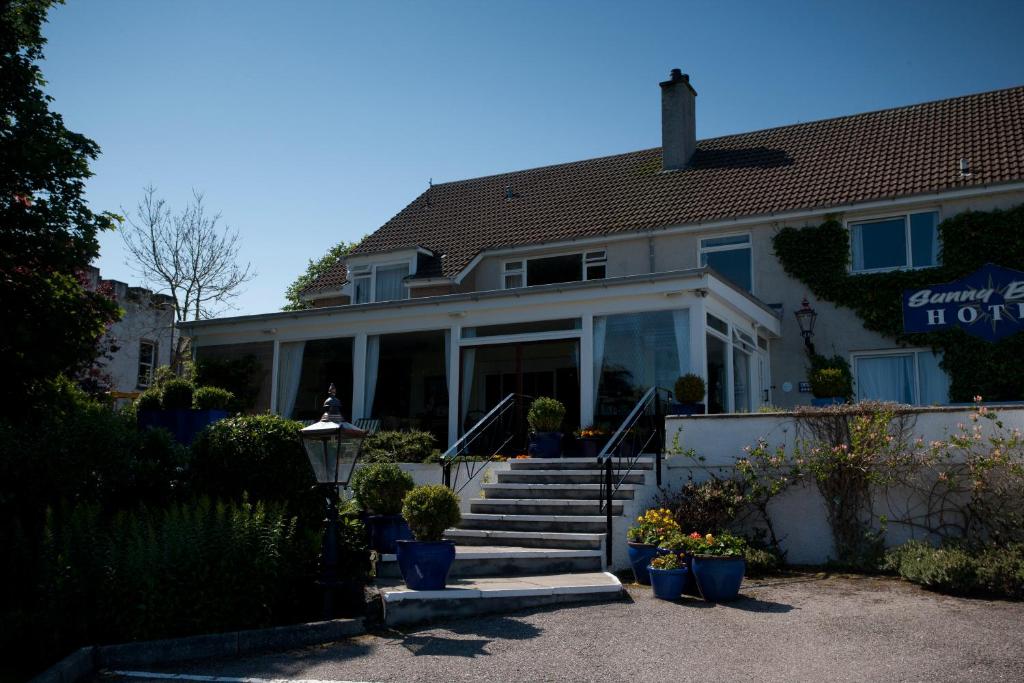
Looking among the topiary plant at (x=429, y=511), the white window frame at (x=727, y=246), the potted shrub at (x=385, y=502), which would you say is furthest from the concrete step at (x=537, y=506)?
the white window frame at (x=727, y=246)

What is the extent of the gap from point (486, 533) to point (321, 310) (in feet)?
23.5

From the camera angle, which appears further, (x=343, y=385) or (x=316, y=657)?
(x=343, y=385)

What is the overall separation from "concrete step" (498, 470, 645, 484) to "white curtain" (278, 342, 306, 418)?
608cm

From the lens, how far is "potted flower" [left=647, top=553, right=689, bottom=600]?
29.3 feet

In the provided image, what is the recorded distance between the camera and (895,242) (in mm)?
17766

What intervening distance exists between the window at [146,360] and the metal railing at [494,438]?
1941cm

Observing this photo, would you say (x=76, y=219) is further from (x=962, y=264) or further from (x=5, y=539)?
(x=962, y=264)

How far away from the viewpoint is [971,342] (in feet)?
53.9

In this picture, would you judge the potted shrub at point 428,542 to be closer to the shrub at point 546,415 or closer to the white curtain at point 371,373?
the shrub at point 546,415

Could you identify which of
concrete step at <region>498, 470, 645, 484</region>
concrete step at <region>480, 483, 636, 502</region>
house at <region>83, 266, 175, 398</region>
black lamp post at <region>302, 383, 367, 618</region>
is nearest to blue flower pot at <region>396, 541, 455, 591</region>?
black lamp post at <region>302, 383, 367, 618</region>

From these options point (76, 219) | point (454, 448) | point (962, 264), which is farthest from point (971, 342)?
point (76, 219)

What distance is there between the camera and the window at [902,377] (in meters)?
Result: 16.9

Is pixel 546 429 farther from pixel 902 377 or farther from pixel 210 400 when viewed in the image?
pixel 902 377

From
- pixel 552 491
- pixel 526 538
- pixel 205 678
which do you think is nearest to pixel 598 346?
pixel 552 491
